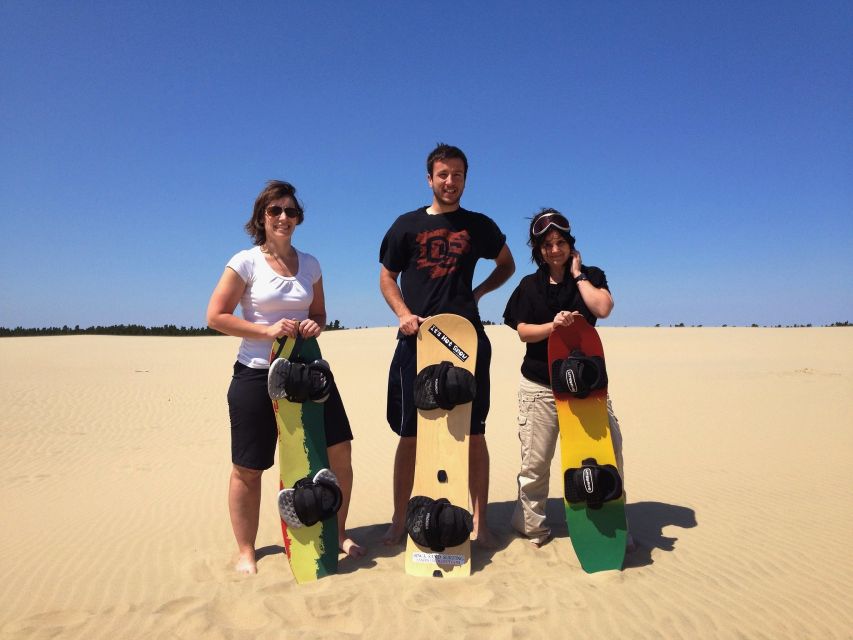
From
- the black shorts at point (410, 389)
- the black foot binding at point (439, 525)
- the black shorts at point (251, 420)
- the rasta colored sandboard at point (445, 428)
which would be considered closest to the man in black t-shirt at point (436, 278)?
the black shorts at point (410, 389)

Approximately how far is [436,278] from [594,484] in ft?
5.39

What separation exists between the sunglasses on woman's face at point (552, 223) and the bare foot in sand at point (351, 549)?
7.89 ft

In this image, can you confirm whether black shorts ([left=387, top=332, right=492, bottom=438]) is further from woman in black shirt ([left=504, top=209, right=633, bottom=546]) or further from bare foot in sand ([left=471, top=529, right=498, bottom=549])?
bare foot in sand ([left=471, top=529, right=498, bottom=549])

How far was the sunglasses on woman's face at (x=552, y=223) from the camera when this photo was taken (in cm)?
370

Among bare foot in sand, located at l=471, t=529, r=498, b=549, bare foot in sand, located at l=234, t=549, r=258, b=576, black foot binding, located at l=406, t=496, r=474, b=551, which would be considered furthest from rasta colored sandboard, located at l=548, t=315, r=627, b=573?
bare foot in sand, located at l=234, t=549, r=258, b=576

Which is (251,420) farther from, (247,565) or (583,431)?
(583,431)

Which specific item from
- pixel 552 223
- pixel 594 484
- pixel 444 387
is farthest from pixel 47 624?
pixel 552 223

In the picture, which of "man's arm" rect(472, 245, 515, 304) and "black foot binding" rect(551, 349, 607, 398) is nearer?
"black foot binding" rect(551, 349, 607, 398)

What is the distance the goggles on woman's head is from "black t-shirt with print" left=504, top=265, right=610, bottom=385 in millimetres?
271

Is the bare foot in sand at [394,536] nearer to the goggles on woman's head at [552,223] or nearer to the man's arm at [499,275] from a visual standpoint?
the man's arm at [499,275]

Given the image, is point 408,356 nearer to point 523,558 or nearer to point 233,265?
point 233,265

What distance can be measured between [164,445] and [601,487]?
729cm

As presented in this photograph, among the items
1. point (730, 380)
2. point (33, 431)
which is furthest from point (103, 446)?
point (730, 380)

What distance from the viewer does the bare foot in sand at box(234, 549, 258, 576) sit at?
138 inches
